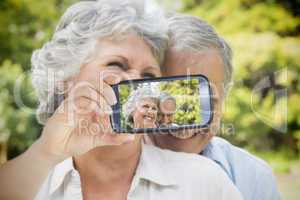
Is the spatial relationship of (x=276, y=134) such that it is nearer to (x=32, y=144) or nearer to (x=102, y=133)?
(x=102, y=133)

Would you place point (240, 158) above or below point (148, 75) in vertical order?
below

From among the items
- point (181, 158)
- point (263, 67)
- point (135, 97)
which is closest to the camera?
point (135, 97)

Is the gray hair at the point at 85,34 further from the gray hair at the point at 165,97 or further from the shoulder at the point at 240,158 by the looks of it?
the shoulder at the point at 240,158

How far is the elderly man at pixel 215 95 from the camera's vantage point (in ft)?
4.05

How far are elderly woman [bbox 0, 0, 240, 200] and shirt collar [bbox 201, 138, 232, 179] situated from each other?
0.10ft

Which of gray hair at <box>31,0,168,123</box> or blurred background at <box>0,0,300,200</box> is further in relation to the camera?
blurred background at <box>0,0,300,200</box>

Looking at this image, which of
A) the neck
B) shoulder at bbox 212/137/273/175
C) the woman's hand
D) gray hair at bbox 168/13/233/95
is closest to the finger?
the woman's hand

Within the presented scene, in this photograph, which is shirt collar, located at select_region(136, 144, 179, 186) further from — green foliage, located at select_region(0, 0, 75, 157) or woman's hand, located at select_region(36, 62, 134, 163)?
green foliage, located at select_region(0, 0, 75, 157)

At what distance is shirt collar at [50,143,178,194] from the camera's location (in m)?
1.21

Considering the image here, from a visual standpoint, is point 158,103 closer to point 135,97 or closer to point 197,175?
point 135,97

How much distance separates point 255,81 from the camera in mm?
1337

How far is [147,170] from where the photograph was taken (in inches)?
48.0

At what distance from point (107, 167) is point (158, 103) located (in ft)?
0.73

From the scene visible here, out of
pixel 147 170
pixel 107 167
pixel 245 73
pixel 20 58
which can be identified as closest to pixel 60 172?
pixel 107 167
